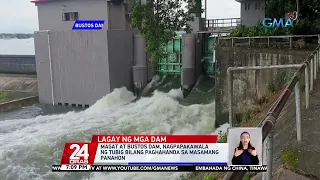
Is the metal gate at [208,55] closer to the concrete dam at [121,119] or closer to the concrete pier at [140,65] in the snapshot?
the concrete dam at [121,119]

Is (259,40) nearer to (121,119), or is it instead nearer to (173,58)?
(121,119)

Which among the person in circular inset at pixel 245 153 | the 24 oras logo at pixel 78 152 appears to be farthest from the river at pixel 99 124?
the person in circular inset at pixel 245 153

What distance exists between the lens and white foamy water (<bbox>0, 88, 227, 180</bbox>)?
10.4 metres

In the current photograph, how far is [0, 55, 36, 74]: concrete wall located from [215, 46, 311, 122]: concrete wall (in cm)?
2334

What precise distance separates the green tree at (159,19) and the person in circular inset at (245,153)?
1577 cm

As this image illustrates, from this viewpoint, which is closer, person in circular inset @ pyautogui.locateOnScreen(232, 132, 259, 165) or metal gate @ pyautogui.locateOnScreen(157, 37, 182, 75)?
person in circular inset @ pyautogui.locateOnScreen(232, 132, 259, 165)

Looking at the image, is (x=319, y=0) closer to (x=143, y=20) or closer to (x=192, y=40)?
(x=192, y=40)

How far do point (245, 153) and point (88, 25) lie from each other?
850 inches

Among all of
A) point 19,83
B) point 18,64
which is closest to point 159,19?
point 19,83

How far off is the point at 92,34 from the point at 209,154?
1983 centimetres

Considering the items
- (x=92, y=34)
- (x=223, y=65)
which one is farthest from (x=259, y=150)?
(x=92, y=34)

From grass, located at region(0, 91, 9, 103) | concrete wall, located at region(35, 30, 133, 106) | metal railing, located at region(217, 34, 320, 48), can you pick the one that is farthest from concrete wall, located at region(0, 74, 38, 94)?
metal railing, located at region(217, 34, 320, 48)

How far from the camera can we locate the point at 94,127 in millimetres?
15688

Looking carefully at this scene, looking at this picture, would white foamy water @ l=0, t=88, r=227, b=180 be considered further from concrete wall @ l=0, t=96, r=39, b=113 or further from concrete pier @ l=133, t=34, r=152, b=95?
concrete wall @ l=0, t=96, r=39, b=113
